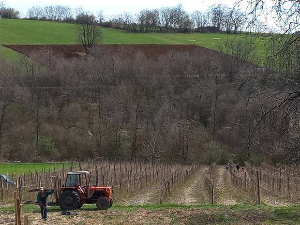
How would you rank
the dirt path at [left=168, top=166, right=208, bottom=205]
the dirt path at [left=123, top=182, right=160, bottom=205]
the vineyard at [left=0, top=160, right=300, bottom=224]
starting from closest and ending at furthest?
the vineyard at [left=0, top=160, right=300, bottom=224], the dirt path at [left=123, top=182, right=160, bottom=205], the dirt path at [left=168, top=166, right=208, bottom=205]

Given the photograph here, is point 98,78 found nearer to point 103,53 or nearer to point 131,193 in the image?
point 103,53

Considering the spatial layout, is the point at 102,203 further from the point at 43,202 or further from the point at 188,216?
the point at 188,216

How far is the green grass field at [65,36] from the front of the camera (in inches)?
2963

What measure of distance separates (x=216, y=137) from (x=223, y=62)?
15002mm

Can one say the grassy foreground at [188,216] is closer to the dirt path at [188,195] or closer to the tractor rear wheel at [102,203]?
the tractor rear wheel at [102,203]

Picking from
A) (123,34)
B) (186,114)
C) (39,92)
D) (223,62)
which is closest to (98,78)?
(39,92)

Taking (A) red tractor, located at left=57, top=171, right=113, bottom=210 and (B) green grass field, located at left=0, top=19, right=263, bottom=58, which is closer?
(A) red tractor, located at left=57, top=171, right=113, bottom=210

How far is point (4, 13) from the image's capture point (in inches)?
4048

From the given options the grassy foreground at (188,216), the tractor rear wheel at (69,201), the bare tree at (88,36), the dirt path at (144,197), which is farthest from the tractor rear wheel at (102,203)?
the bare tree at (88,36)

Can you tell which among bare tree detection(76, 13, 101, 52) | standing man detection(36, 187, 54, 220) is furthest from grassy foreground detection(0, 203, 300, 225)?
bare tree detection(76, 13, 101, 52)

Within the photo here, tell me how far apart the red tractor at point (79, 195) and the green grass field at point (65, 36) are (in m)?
57.6

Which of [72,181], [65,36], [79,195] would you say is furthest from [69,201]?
[65,36]

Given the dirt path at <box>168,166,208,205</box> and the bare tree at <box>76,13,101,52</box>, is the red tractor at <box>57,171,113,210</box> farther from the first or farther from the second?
the bare tree at <box>76,13,101,52</box>

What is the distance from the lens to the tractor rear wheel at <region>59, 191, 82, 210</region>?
50.0 ft
